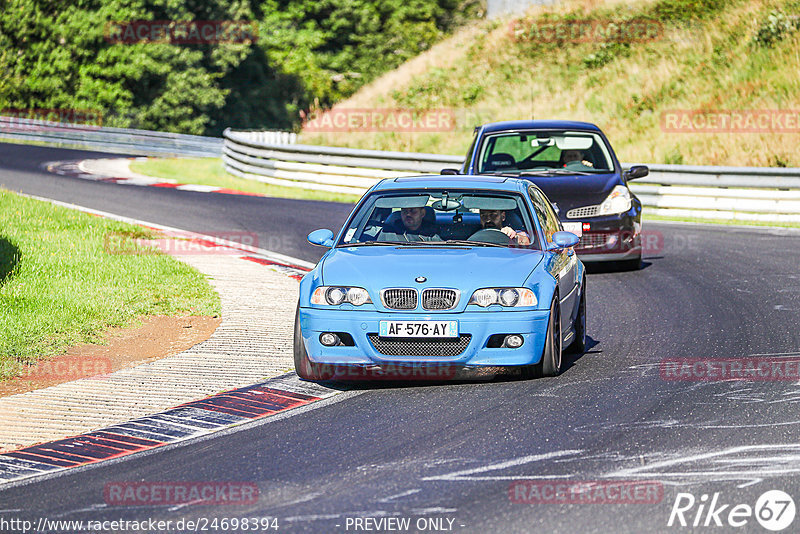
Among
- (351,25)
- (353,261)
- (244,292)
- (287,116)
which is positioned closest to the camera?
(353,261)

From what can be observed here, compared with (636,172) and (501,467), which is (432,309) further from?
(636,172)

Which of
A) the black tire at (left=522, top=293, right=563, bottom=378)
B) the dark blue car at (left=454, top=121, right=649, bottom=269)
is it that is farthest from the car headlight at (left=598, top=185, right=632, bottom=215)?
the black tire at (left=522, top=293, right=563, bottom=378)

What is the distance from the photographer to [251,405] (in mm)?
8203

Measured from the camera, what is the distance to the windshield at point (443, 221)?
9375 mm

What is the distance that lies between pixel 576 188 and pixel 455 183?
4956mm

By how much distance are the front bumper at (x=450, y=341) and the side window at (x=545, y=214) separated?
1.55 meters

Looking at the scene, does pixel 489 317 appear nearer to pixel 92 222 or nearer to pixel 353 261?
pixel 353 261

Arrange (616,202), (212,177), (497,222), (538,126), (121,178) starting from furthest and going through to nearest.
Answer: (212,177)
(121,178)
(538,126)
(616,202)
(497,222)

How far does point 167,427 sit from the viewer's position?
763cm

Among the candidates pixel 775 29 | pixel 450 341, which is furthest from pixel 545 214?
pixel 775 29

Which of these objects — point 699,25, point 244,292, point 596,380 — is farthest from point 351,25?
point 596,380

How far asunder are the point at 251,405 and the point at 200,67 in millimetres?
50806

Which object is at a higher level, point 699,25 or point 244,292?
point 699,25

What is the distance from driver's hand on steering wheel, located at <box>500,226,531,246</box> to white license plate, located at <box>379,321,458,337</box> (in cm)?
139
